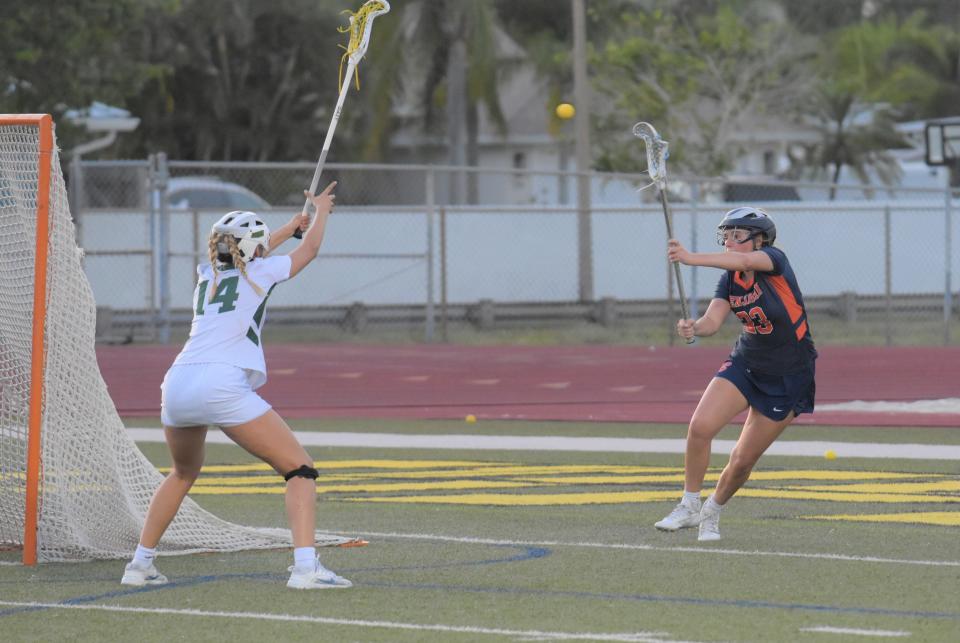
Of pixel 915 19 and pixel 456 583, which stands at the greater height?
pixel 915 19

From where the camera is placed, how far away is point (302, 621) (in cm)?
753

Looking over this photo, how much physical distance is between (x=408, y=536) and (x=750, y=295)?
224cm

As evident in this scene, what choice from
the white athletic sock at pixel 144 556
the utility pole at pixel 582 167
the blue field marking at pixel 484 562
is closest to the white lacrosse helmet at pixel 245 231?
the white athletic sock at pixel 144 556

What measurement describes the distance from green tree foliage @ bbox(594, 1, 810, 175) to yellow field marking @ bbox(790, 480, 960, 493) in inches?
997

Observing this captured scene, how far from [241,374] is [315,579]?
0.96m

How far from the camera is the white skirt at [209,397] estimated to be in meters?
8.10

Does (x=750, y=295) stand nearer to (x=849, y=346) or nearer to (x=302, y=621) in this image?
(x=302, y=621)

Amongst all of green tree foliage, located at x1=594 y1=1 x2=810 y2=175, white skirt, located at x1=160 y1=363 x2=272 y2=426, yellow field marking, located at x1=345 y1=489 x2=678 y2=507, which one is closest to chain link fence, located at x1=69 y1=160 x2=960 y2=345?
green tree foliage, located at x1=594 y1=1 x2=810 y2=175

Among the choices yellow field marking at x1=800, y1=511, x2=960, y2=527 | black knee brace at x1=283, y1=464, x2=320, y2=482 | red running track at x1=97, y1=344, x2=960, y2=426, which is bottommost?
red running track at x1=97, y1=344, x2=960, y2=426

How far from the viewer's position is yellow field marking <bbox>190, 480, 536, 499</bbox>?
40.5ft

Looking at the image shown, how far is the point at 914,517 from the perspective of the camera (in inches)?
416

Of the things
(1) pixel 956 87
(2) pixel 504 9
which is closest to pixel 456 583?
(2) pixel 504 9

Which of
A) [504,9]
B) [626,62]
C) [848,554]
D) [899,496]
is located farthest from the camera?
[504,9]

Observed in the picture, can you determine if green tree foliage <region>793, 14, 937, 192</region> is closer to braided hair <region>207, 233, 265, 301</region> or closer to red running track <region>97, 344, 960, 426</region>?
red running track <region>97, 344, 960, 426</region>
